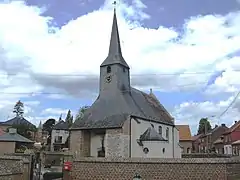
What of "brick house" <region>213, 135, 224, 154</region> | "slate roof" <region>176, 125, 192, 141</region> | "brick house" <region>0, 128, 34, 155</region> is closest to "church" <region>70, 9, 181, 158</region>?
"brick house" <region>0, 128, 34, 155</region>

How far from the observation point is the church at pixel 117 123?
108 feet

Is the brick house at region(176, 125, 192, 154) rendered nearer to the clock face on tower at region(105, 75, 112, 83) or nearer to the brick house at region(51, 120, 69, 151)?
the brick house at region(51, 120, 69, 151)

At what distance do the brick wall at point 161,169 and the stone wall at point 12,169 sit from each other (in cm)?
324

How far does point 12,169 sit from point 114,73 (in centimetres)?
2367

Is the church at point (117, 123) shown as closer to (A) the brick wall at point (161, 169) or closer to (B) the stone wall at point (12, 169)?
(A) the brick wall at point (161, 169)

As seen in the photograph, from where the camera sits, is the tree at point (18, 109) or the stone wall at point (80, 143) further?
the tree at point (18, 109)

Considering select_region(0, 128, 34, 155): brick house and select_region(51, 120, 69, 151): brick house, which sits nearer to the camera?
select_region(0, 128, 34, 155): brick house

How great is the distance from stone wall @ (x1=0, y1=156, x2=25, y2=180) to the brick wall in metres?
3.24

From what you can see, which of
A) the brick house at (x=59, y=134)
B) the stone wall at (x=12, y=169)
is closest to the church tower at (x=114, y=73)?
the stone wall at (x=12, y=169)

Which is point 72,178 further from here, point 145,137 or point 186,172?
point 145,137

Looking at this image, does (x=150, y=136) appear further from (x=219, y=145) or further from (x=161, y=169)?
(x=219, y=145)

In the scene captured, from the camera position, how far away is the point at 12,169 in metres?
14.4

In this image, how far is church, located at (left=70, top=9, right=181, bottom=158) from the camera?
33062mm

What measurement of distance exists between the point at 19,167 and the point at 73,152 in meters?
20.5
